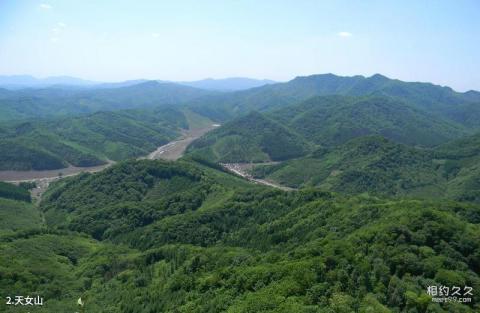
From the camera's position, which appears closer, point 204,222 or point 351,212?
point 351,212

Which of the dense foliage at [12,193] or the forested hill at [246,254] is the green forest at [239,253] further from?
the dense foliage at [12,193]

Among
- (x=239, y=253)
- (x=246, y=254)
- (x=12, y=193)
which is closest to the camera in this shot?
(x=246, y=254)

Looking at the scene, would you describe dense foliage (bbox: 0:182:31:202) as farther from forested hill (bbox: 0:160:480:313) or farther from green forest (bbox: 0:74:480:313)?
forested hill (bbox: 0:160:480:313)

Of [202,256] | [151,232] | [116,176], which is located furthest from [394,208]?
[116,176]

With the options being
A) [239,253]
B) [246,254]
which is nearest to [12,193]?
[239,253]

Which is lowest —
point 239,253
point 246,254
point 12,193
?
point 12,193

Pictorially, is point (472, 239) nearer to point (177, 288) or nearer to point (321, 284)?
point (321, 284)

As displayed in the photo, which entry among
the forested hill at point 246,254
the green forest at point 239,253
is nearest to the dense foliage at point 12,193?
the green forest at point 239,253

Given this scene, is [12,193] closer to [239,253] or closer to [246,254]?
[239,253]
